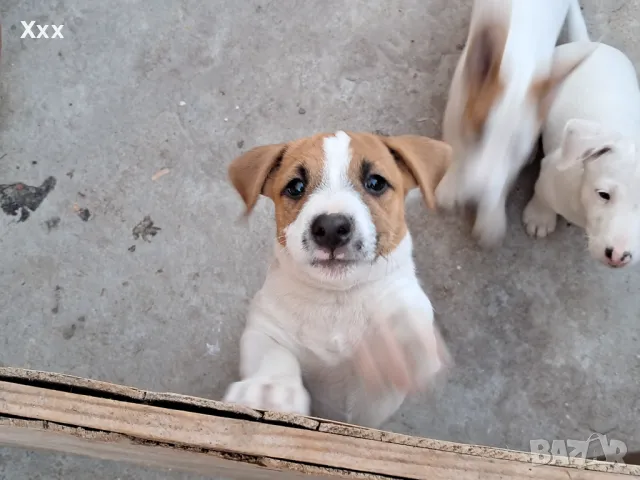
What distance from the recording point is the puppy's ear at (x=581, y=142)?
2.18 metres

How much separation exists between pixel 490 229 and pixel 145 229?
160 cm

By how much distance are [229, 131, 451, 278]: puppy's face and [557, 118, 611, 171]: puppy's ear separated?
572 mm

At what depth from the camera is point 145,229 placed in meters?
2.89

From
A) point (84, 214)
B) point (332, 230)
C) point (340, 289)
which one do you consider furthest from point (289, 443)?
point (84, 214)

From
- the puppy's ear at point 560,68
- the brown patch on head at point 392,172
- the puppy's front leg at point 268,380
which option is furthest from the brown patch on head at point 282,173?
the puppy's ear at point 560,68

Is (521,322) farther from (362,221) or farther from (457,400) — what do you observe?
(362,221)

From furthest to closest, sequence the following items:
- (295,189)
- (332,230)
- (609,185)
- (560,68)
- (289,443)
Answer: (560,68) → (609,185) → (295,189) → (332,230) → (289,443)

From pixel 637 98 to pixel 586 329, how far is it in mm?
1020

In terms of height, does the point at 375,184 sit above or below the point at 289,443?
above

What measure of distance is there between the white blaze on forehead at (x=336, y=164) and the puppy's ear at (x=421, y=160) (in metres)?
0.18

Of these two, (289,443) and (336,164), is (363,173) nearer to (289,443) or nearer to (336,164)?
(336,164)

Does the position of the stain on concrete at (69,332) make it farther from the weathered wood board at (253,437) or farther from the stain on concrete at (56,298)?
the weathered wood board at (253,437)

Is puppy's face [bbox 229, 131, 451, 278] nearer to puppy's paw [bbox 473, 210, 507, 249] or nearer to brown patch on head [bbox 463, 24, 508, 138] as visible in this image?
brown patch on head [bbox 463, 24, 508, 138]

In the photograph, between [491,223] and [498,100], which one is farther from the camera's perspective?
[491,223]
